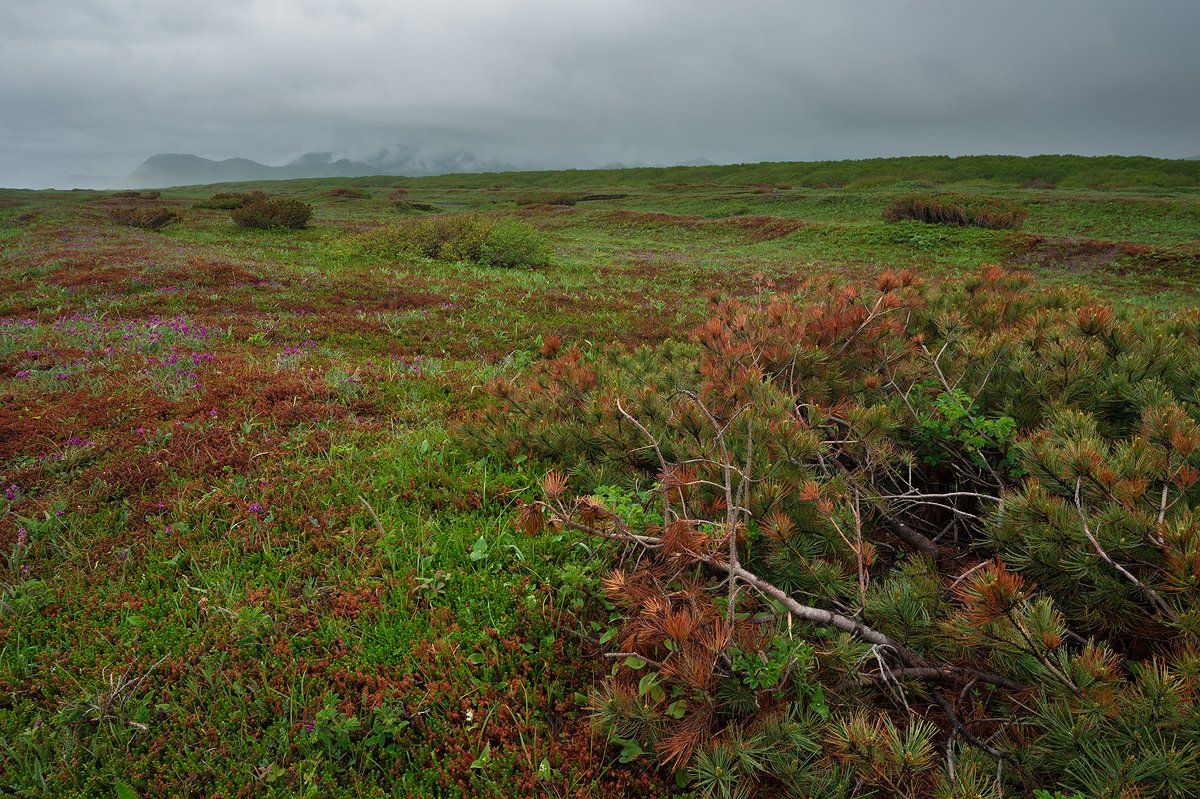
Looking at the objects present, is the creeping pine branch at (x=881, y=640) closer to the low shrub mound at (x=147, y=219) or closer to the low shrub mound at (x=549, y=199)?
the low shrub mound at (x=147, y=219)

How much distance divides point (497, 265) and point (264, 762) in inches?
785

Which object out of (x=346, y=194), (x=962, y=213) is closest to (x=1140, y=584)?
(x=962, y=213)

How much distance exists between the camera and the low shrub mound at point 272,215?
29922mm

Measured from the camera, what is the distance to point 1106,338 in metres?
3.88

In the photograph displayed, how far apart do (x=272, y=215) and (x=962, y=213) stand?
38111mm

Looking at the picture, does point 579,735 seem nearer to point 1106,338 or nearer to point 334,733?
point 334,733

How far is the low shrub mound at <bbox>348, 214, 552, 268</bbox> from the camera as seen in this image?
21.2 meters

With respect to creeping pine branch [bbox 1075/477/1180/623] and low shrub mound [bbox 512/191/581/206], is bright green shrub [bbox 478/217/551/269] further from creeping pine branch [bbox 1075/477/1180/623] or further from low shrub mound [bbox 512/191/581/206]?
low shrub mound [bbox 512/191/581/206]

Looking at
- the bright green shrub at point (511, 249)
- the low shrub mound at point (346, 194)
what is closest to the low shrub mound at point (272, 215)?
the bright green shrub at point (511, 249)

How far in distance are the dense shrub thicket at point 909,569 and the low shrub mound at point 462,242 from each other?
1788 cm

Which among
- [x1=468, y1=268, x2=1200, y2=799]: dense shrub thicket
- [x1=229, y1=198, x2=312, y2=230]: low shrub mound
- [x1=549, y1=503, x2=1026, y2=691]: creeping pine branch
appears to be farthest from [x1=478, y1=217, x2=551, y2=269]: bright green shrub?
[x1=549, y1=503, x2=1026, y2=691]: creeping pine branch

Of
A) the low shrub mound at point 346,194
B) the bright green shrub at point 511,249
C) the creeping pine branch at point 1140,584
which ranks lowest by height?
the creeping pine branch at point 1140,584

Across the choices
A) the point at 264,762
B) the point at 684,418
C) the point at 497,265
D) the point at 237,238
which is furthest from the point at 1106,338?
the point at 237,238

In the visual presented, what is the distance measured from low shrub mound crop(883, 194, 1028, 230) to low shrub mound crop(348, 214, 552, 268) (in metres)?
24.6
